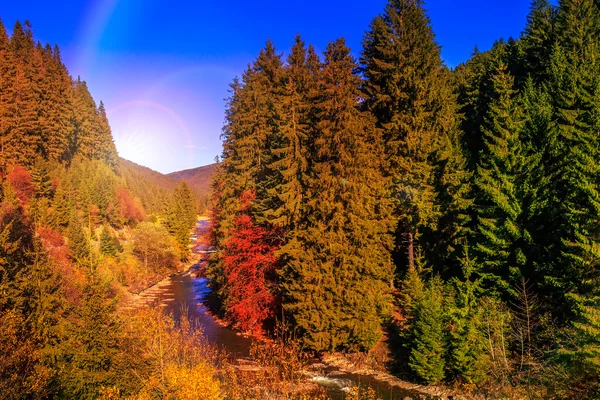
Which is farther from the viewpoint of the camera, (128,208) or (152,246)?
(128,208)

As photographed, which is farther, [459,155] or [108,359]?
[459,155]

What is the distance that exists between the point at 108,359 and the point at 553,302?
20514 mm

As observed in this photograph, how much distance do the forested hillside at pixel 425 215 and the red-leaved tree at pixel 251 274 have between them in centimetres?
16

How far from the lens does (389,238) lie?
25.8 meters

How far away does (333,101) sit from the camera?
950 inches

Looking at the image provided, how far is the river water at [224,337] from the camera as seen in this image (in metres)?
19.6

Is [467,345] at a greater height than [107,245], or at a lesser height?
lesser

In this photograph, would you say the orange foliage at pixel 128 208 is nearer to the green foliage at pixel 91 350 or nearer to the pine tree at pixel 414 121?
the pine tree at pixel 414 121

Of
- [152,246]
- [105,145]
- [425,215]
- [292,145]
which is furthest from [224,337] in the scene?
[105,145]

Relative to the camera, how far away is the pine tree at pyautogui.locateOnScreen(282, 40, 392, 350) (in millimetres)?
23062

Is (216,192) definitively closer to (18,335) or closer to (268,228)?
(268,228)

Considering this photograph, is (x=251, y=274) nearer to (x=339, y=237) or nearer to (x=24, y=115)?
(x=339, y=237)

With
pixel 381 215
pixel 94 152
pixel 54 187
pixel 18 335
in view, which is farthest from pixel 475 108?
pixel 94 152

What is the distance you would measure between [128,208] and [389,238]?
5826cm
